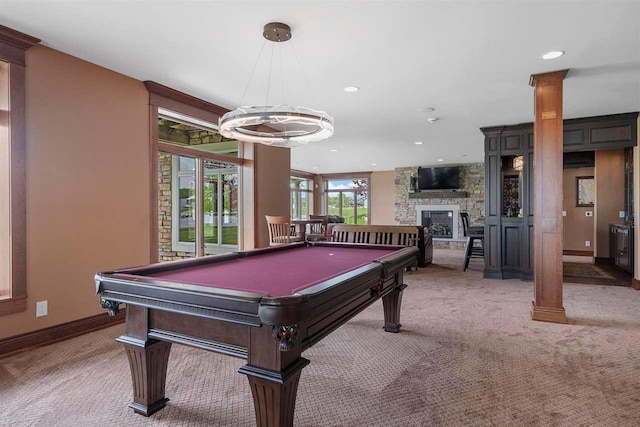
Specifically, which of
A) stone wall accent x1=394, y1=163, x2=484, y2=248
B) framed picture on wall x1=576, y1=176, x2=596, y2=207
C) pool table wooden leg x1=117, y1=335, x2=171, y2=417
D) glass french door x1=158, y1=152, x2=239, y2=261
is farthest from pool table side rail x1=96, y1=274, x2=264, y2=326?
stone wall accent x1=394, y1=163, x2=484, y2=248

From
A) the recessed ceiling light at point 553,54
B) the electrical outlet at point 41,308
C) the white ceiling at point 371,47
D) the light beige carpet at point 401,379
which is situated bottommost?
the light beige carpet at point 401,379

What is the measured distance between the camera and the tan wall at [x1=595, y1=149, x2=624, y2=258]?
22.1 feet

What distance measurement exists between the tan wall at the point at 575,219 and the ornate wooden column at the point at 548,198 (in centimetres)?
524

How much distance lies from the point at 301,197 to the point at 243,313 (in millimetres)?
11548

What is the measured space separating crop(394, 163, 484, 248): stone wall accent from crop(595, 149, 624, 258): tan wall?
351 centimetres

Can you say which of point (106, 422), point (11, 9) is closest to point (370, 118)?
point (11, 9)

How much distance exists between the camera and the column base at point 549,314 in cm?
356

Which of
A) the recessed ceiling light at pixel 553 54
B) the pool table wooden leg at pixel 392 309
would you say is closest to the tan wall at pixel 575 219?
the recessed ceiling light at pixel 553 54

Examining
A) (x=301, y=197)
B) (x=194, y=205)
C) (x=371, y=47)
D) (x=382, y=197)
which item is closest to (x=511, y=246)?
(x=371, y=47)

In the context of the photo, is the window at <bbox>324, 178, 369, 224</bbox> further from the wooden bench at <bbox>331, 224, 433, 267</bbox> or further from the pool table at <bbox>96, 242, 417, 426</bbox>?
the pool table at <bbox>96, 242, 417, 426</bbox>

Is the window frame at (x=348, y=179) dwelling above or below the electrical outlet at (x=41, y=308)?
above

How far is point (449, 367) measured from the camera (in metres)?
2.58

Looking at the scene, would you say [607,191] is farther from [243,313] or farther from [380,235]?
[243,313]

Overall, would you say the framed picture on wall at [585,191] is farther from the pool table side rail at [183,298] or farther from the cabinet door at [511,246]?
the pool table side rail at [183,298]
